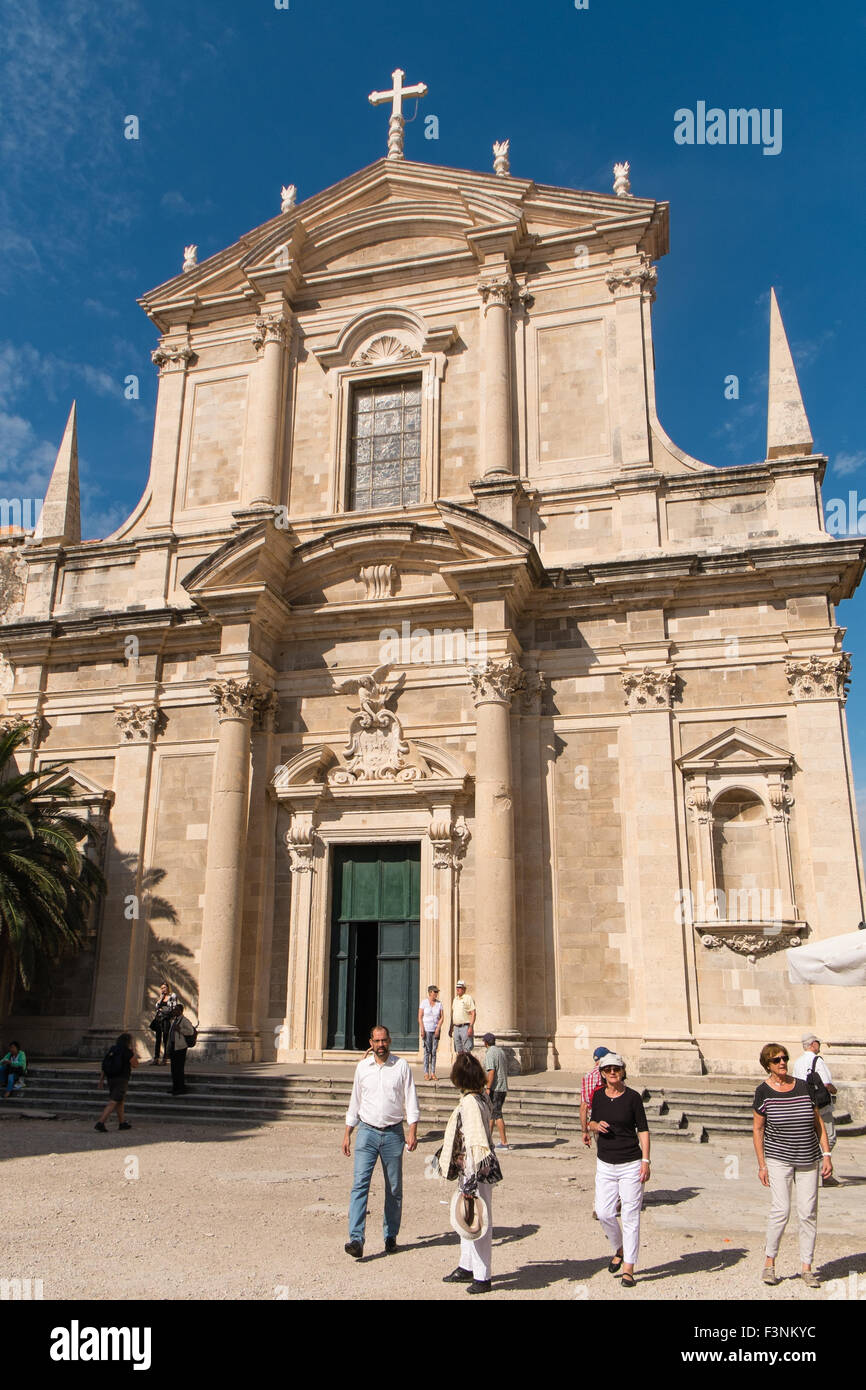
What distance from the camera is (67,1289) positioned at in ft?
20.7

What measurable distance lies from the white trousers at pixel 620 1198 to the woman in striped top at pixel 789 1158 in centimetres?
78

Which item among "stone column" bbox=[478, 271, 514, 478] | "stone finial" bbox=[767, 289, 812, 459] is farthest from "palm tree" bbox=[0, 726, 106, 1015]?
"stone finial" bbox=[767, 289, 812, 459]

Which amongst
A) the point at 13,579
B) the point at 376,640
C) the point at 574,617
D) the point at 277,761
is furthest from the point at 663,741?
the point at 13,579

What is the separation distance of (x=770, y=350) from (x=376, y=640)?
8362 millimetres

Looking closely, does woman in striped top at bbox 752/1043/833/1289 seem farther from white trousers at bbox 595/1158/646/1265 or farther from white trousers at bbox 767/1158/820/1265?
white trousers at bbox 595/1158/646/1265

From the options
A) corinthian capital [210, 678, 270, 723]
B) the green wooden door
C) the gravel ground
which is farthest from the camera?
corinthian capital [210, 678, 270, 723]

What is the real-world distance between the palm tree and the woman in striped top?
40.5ft

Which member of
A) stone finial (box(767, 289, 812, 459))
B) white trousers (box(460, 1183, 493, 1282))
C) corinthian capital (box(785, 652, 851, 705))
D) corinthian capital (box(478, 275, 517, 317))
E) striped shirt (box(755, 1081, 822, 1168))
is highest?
corinthian capital (box(478, 275, 517, 317))

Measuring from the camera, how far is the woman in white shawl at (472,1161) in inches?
253

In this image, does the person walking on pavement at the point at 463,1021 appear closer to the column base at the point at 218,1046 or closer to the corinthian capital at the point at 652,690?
the column base at the point at 218,1046

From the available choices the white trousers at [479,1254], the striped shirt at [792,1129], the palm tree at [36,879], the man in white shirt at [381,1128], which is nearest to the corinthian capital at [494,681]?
the palm tree at [36,879]

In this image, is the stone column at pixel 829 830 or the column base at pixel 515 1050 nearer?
the stone column at pixel 829 830

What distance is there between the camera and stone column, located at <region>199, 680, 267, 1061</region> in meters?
16.9
